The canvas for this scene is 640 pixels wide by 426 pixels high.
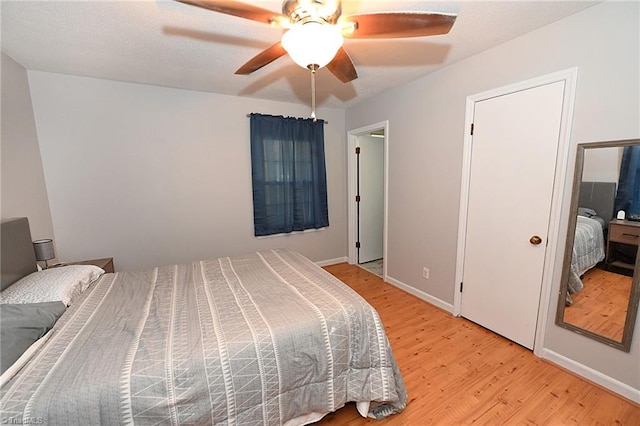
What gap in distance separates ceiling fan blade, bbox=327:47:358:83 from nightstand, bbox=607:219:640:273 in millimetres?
1972

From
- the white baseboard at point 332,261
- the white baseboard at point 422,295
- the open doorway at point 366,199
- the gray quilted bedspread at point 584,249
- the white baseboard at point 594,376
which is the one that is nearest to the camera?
the white baseboard at point 594,376

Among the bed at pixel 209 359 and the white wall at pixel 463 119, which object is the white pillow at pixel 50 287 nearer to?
the bed at pixel 209 359

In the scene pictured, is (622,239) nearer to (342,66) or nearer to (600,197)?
(600,197)

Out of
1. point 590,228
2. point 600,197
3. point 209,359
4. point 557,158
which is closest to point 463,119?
point 557,158

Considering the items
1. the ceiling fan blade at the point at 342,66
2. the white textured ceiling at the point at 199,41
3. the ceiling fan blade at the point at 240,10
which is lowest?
the ceiling fan blade at the point at 342,66

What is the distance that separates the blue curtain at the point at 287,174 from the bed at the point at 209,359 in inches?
70.1

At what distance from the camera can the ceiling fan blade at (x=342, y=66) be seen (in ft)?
5.18

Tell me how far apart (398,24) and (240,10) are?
780mm

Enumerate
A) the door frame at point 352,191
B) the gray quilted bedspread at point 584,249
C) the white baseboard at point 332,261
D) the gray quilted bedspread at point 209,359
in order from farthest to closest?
the white baseboard at point 332,261 < the door frame at point 352,191 < the gray quilted bedspread at point 584,249 < the gray quilted bedspread at point 209,359

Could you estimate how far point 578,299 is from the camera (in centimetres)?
185

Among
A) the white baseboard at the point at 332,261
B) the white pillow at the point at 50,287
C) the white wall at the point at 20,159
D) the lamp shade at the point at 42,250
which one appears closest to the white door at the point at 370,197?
the white baseboard at the point at 332,261

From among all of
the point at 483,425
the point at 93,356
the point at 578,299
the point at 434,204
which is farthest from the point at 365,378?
the point at 434,204

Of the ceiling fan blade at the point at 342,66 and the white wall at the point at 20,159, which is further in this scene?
the white wall at the point at 20,159

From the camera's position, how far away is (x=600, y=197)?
168cm
